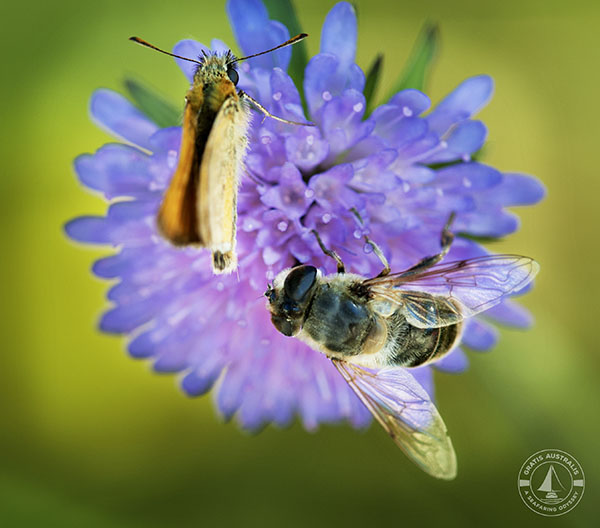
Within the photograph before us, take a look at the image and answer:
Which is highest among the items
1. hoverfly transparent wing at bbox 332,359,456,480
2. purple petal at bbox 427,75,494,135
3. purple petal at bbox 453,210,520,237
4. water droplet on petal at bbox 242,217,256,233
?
purple petal at bbox 427,75,494,135

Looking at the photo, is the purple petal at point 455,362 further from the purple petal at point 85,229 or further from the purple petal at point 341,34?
the purple petal at point 85,229

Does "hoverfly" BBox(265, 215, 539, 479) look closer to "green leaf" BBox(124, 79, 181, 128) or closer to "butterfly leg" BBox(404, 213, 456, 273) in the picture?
"butterfly leg" BBox(404, 213, 456, 273)

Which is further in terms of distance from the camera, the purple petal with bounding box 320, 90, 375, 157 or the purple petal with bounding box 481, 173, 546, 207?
the purple petal with bounding box 481, 173, 546, 207

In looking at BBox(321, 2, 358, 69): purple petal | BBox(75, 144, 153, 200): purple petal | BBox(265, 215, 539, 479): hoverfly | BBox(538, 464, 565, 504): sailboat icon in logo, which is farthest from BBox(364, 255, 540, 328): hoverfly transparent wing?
BBox(538, 464, 565, 504): sailboat icon in logo

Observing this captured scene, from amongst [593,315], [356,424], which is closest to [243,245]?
[356,424]

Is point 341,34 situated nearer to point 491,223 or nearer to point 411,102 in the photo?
point 411,102

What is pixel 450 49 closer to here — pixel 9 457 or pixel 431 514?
pixel 431 514

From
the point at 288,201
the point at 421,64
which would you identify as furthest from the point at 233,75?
the point at 421,64
